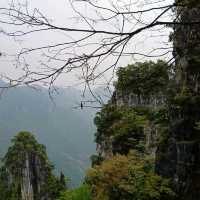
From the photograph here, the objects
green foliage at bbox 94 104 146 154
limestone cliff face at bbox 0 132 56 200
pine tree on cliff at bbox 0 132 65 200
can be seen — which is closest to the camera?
green foliage at bbox 94 104 146 154

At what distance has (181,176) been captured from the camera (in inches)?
701

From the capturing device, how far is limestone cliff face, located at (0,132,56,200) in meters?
45.3

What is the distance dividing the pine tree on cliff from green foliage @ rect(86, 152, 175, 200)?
994 inches

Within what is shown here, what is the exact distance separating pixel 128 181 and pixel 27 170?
29.5 metres

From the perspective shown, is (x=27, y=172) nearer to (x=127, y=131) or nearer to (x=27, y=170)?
(x=27, y=170)

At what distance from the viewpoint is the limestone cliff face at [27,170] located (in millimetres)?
45281

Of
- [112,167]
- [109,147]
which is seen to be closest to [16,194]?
[109,147]

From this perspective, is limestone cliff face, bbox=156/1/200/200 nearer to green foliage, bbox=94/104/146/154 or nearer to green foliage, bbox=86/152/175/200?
green foliage, bbox=86/152/175/200

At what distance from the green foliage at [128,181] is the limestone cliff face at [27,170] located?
2545 centimetres

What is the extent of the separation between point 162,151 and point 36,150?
2912cm

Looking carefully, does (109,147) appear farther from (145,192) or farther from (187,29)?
(187,29)

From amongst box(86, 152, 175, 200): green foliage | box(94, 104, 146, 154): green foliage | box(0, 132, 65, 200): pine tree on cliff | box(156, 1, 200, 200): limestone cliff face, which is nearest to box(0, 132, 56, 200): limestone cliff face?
box(0, 132, 65, 200): pine tree on cliff

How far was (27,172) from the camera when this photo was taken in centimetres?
4659

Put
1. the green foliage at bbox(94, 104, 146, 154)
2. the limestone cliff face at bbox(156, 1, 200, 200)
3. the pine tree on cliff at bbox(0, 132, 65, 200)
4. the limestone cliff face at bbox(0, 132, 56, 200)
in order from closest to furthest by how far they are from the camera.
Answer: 1. the limestone cliff face at bbox(156, 1, 200, 200)
2. the green foliage at bbox(94, 104, 146, 154)
3. the pine tree on cliff at bbox(0, 132, 65, 200)
4. the limestone cliff face at bbox(0, 132, 56, 200)
